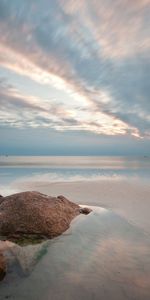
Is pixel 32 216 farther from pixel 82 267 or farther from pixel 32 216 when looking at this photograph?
pixel 82 267

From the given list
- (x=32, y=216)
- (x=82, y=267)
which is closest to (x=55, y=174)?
(x=32, y=216)

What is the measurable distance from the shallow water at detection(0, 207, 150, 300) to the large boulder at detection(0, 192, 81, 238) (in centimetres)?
65

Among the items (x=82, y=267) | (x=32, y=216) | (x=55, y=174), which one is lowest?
(x=82, y=267)

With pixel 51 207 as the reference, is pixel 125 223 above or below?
below

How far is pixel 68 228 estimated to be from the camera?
11.6 m

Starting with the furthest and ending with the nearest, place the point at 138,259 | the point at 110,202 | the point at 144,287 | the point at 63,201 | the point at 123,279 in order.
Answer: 1. the point at 110,202
2. the point at 63,201
3. the point at 138,259
4. the point at 123,279
5. the point at 144,287

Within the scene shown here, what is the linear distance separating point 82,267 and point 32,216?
154 inches

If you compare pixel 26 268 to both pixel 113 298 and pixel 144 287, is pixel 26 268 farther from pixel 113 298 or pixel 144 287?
pixel 144 287

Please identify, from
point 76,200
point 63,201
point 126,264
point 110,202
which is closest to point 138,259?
point 126,264

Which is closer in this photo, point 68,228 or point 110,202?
point 68,228

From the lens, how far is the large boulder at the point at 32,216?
10.7 metres

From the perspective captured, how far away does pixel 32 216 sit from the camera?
36.6 ft

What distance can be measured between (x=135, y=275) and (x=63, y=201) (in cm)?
735

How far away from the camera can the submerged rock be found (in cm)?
1065
